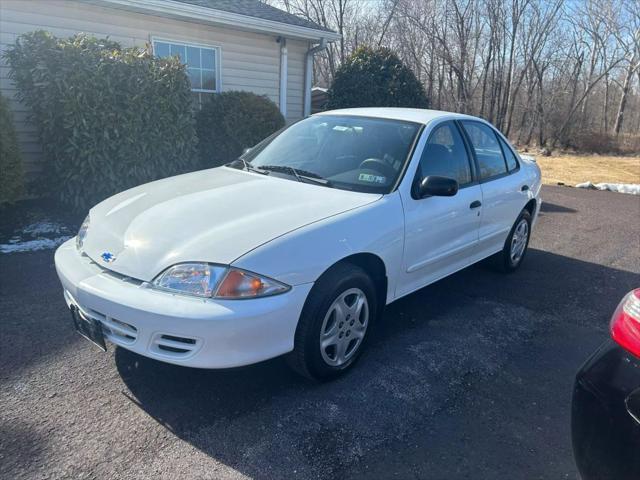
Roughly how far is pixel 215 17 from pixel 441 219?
701 cm

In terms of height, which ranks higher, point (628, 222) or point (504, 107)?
point (504, 107)

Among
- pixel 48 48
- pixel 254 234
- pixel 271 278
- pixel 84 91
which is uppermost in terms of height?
pixel 48 48

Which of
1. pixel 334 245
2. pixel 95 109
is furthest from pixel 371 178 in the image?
pixel 95 109

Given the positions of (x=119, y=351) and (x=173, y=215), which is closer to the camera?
(x=173, y=215)

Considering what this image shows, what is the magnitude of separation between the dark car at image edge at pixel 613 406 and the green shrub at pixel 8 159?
6.43m

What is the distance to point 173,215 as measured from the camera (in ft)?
9.93

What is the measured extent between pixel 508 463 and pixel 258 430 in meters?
1.30

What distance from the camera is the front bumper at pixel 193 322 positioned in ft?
8.11

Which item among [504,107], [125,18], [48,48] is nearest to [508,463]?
[48,48]

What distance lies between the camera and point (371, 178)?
3.55 meters

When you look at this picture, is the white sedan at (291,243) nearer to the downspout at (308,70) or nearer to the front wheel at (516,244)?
the front wheel at (516,244)

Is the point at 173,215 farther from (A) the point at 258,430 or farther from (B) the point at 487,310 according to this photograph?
(B) the point at 487,310

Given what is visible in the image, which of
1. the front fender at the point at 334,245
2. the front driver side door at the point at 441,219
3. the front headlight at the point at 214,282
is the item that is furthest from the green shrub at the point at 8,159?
the front driver side door at the point at 441,219

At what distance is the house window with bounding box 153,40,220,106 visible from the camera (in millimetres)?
9172
